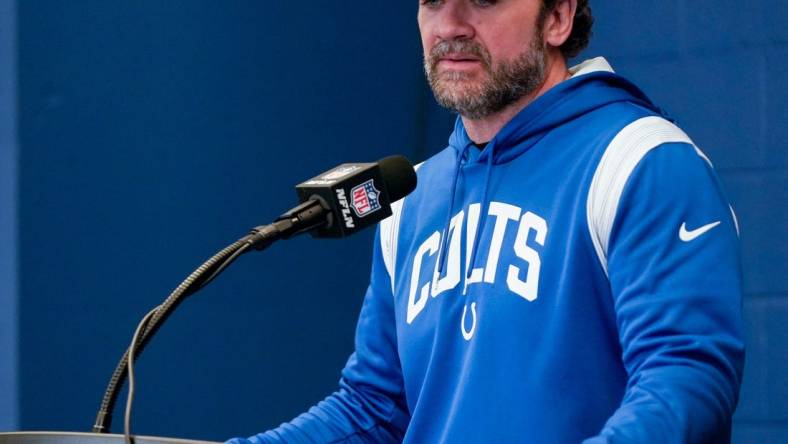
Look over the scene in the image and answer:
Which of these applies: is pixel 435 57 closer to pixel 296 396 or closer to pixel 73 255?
pixel 73 255

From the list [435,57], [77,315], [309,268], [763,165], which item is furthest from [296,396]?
[435,57]

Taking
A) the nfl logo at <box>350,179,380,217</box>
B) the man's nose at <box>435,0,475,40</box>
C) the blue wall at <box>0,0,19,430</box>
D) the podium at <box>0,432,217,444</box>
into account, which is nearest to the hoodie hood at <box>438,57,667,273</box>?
the man's nose at <box>435,0,475,40</box>

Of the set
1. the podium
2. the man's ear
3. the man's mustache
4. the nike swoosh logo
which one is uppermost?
the man's ear

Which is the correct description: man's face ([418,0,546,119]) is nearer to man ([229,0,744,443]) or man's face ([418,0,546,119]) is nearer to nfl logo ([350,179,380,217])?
man ([229,0,744,443])

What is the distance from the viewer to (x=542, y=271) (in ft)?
4.66

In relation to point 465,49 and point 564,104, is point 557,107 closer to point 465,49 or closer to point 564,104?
point 564,104

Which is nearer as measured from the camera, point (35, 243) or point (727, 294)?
point (727, 294)

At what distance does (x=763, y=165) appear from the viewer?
2346 mm

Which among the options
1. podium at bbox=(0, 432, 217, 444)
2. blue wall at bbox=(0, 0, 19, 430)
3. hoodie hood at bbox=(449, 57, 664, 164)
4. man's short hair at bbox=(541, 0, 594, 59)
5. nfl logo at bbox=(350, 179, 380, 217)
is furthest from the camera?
blue wall at bbox=(0, 0, 19, 430)

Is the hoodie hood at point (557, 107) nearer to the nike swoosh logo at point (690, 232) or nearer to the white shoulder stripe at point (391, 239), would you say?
the white shoulder stripe at point (391, 239)

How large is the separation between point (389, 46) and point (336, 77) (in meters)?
0.17

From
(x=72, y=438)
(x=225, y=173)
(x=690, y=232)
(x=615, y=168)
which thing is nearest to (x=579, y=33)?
(x=615, y=168)

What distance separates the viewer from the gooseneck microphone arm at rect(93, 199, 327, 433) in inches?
47.5

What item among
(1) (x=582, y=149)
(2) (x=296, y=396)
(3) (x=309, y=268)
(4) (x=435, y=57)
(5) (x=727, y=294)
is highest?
(4) (x=435, y=57)
